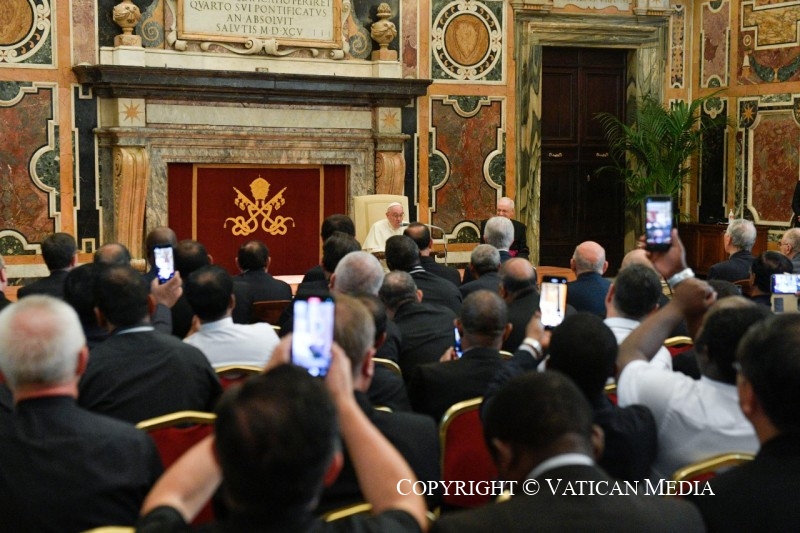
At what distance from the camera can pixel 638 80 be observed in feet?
40.0

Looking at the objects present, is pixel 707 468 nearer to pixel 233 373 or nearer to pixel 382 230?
pixel 233 373

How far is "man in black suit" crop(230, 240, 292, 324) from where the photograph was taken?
5.78 meters

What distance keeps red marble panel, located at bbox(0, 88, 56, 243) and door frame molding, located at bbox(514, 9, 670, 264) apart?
4977 millimetres

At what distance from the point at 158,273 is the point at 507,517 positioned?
3505 millimetres

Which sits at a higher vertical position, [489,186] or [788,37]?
[788,37]

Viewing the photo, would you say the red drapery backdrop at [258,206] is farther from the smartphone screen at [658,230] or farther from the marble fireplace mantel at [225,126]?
the smartphone screen at [658,230]

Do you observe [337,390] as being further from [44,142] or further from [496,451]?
[44,142]

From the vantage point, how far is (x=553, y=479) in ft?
6.23

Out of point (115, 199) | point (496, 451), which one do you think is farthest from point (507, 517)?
point (115, 199)

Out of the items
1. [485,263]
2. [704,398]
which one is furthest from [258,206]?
[704,398]

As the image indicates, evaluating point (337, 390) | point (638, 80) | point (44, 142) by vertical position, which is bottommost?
point (337, 390)

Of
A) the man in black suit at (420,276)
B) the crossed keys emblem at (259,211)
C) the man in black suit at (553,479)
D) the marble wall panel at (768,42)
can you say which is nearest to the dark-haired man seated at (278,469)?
the man in black suit at (553,479)

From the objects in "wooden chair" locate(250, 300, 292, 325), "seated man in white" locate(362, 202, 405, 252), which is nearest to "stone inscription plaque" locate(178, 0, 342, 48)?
"seated man in white" locate(362, 202, 405, 252)

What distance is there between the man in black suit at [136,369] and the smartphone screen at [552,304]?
1180mm
